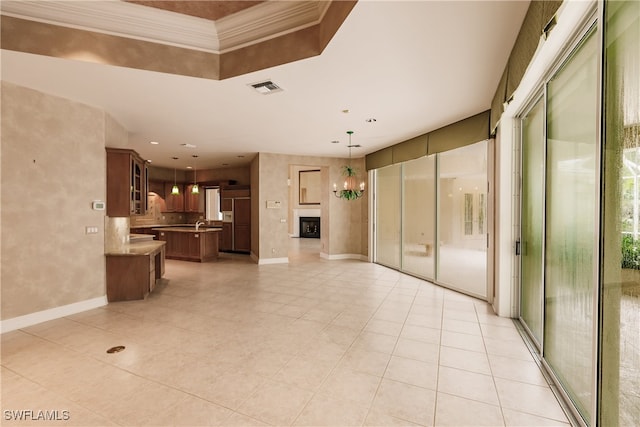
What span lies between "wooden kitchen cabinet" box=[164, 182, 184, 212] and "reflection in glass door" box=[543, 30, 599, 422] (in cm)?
1129

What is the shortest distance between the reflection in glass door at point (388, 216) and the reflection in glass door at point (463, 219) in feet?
5.04

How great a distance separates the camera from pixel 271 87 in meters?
3.50

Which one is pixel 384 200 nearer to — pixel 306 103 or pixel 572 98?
pixel 306 103

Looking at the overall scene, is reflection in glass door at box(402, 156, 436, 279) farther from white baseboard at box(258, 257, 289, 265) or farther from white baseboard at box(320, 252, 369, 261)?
white baseboard at box(258, 257, 289, 265)

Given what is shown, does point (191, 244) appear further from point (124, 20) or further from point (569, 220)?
point (569, 220)

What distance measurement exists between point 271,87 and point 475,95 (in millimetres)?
2690

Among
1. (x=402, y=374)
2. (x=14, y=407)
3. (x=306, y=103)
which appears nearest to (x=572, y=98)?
(x=402, y=374)

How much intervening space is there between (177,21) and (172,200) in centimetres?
894

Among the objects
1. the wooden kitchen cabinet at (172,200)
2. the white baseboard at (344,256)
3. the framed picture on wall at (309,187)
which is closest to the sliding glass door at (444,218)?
the white baseboard at (344,256)

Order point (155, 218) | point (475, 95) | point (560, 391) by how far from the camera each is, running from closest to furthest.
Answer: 1. point (560, 391)
2. point (475, 95)
3. point (155, 218)

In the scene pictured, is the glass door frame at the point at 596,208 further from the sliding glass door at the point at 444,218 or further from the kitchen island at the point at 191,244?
the kitchen island at the point at 191,244

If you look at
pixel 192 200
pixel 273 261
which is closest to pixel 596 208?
pixel 273 261

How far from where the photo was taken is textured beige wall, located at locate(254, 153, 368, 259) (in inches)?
305

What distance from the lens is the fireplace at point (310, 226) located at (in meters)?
14.5
